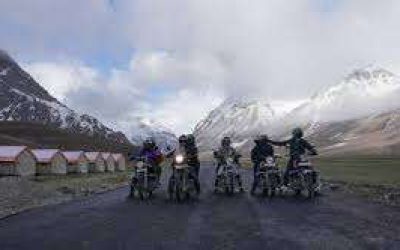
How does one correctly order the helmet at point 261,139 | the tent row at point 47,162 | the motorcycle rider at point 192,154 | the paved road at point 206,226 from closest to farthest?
the paved road at point 206,226
the motorcycle rider at point 192,154
the helmet at point 261,139
the tent row at point 47,162

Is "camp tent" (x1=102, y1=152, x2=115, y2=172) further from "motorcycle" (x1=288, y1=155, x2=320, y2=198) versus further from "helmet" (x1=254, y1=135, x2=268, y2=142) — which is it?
"motorcycle" (x1=288, y1=155, x2=320, y2=198)

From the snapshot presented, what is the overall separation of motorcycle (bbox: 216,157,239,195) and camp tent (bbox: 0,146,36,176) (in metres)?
68.2

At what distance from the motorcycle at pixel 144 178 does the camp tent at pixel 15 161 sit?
69332mm

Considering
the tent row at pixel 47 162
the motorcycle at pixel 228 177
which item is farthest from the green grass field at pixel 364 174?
the tent row at pixel 47 162

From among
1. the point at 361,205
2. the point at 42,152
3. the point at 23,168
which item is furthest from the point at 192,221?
the point at 42,152

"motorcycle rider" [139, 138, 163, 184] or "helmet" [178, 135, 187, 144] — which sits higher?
"helmet" [178, 135, 187, 144]

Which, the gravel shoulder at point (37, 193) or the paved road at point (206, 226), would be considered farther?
the gravel shoulder at point (37, 193)

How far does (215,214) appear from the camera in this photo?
2155 centimetres

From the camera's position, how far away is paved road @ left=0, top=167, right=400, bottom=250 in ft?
48.7

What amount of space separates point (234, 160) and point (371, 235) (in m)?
15.4

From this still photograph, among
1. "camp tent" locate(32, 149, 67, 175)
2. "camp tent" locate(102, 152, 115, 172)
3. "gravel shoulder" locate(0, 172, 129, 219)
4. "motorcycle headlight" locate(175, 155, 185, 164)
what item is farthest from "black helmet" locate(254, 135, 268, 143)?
"camp tent" locate(102, 152, 115, 172)

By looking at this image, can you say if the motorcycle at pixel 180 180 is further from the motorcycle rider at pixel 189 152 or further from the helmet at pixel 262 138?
the helmet at pixel 262 138

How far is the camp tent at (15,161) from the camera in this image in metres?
95.9

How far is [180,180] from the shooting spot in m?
28.0
